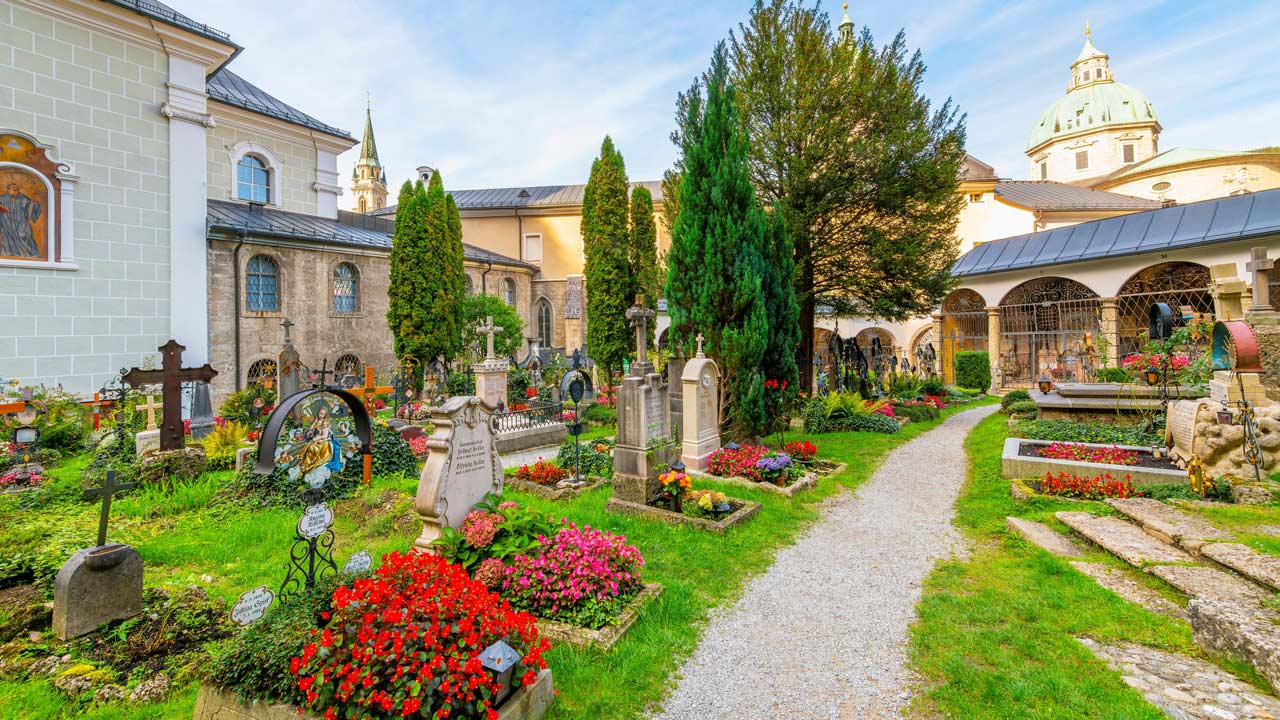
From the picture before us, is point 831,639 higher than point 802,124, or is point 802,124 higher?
point 802,124

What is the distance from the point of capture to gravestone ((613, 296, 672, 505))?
21.7 feet

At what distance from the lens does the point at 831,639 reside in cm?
375

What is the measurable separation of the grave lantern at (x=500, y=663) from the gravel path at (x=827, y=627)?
3.04ft

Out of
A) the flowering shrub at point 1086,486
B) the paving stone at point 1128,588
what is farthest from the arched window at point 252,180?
the paving stone at point 1128,588

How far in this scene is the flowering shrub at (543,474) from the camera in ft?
25.7

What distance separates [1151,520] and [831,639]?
3.79m

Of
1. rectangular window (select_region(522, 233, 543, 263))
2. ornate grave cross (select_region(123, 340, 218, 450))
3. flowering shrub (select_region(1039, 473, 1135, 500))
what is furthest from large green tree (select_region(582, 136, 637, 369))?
flowering shrub (select_region(1039, 473, 1135, 500))

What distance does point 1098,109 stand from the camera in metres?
39.8

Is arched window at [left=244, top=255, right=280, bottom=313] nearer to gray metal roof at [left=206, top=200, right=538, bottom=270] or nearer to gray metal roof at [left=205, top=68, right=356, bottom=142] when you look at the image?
gray metal roof at [left=206, top=200, right=538, bottom=270]

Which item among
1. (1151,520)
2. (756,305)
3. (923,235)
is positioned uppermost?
(923,235)

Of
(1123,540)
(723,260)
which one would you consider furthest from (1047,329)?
(1123,540)

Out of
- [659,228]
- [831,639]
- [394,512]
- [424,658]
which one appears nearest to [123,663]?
[424,658]

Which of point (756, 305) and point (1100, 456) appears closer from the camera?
point (1100, 456)

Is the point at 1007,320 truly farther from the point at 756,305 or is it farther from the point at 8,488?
the point at 8,488
